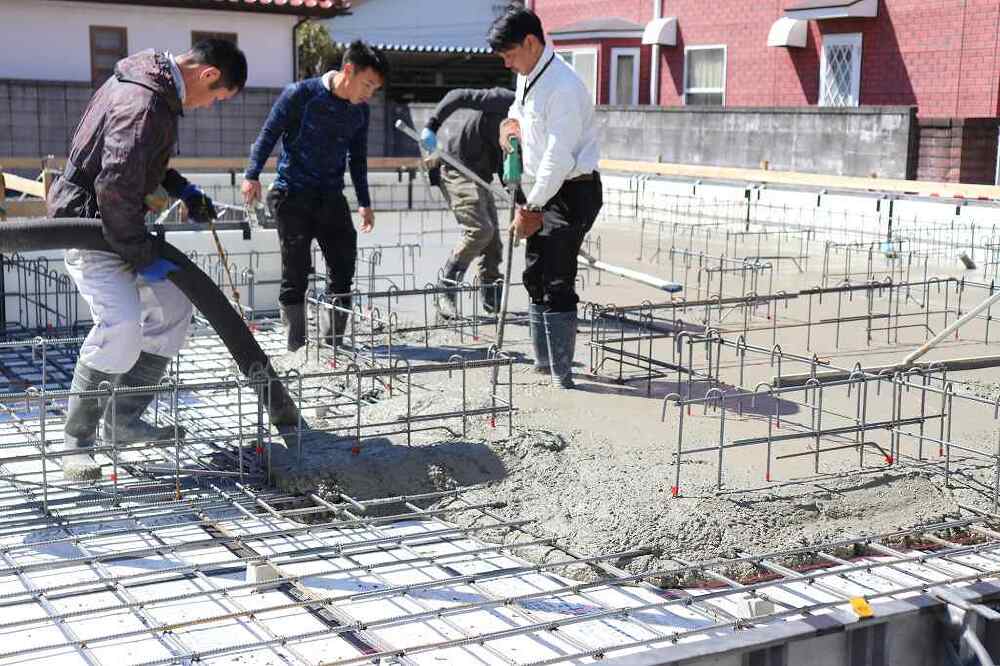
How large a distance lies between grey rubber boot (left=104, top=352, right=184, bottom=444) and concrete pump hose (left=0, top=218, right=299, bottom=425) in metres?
0.29

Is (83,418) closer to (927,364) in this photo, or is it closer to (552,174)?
(552,174)

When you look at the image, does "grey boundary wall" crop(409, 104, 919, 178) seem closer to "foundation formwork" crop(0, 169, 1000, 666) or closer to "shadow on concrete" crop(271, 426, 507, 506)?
"foundation formwork" crop(0, 169, 1000, 666)

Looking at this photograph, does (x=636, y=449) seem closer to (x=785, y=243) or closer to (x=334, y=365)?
(x=334, y=365)

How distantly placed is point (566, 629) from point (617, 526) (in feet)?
2.32

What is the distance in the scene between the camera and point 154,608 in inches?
143

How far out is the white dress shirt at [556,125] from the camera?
19.4 feet

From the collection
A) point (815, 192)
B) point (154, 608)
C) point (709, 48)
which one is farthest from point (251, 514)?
point (709, 48)

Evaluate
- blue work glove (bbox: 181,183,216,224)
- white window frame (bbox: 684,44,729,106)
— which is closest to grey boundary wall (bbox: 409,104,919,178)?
white window frame (bbox: 684,44,729,106)

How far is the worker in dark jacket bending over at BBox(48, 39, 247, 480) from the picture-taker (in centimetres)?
457

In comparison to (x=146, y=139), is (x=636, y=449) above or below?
below

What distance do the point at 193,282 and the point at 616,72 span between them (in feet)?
62.6

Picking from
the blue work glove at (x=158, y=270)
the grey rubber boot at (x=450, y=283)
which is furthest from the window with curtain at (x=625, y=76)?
the blue work glove at (x=158, y=270)

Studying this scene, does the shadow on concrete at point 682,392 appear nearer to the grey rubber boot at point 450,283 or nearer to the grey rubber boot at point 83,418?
the grey rubber boot at point 450,283

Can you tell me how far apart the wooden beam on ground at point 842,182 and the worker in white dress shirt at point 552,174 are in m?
6.40
